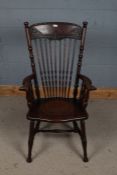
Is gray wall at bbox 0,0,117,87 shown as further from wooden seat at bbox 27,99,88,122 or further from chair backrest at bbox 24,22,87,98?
wooden seat at bbox 27,99,88,122

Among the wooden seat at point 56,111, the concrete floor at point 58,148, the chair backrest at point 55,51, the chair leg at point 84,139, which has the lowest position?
the concrete floor at point 58,148

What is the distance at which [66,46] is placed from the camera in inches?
110

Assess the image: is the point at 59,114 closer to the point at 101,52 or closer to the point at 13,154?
the point at 13,154

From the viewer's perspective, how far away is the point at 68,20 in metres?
2.74

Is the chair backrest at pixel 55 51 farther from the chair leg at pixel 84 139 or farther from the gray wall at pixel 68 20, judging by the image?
the chair leg at pixel 84 139

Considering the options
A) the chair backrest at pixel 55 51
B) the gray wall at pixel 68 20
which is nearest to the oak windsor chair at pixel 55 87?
the chair backrest at pixel 55 51

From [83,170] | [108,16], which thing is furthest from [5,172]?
[108,16]

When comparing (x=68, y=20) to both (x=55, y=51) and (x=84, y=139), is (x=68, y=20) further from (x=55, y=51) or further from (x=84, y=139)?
(x=84, y=139)

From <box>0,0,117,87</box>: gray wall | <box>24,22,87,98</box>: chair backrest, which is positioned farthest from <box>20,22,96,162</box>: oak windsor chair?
<box>0,0,117,87</box>: gray wall

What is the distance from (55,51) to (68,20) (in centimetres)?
35

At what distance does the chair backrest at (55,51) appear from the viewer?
2195mm

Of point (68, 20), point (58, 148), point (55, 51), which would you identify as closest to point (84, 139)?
point (58, 148)

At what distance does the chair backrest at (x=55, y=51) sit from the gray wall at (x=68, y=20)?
0.71 ft

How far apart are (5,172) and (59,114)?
1.95ft
